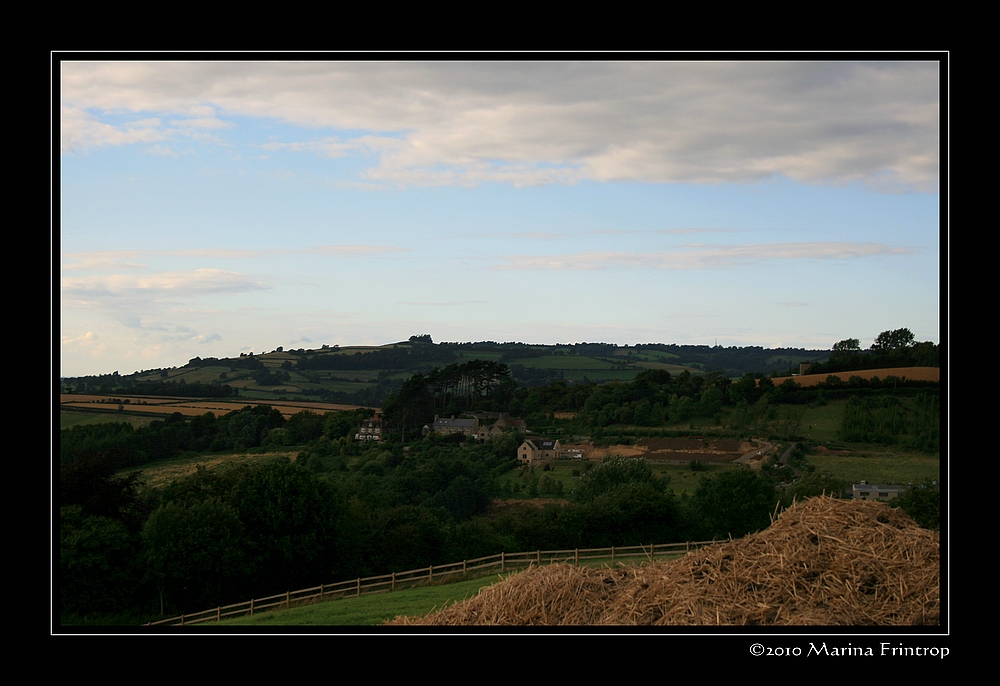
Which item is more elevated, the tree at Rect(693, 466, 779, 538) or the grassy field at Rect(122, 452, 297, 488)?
the grassy field at Rect(122, 452, 297, 488)

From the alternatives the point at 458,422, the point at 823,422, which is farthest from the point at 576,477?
the point at 823,422

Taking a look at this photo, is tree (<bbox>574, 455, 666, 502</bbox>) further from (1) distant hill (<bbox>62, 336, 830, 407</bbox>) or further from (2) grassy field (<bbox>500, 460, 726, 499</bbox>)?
(1) distant hill (<bbox>62, 336, 830, 407</bbox>)

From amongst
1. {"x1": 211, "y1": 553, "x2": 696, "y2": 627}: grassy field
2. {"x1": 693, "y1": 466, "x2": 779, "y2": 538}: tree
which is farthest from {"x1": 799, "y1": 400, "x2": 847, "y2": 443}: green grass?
{"x1": 211, "y1": 553, "x2": 696, "y2": 627}: grassy field

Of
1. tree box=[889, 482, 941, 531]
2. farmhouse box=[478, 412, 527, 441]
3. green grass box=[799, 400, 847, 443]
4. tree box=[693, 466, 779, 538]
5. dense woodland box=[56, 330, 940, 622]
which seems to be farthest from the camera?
green grass box=[799, 400, 847, 443]

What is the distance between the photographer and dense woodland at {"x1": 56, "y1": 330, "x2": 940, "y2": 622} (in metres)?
17.8

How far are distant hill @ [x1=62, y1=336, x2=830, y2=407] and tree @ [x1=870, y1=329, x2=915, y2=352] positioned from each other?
2.18m

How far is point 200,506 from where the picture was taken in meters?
18.6

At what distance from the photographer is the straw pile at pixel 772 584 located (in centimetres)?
571

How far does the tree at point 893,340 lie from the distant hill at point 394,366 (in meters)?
2.18

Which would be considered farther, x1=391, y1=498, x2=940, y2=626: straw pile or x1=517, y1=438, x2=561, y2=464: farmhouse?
x1=517, y1=438, x2=561, y2=464: farmhouse

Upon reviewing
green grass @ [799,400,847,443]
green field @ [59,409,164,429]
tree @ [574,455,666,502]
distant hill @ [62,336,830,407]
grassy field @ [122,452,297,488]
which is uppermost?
distant hill @ [62,336,830,407]
